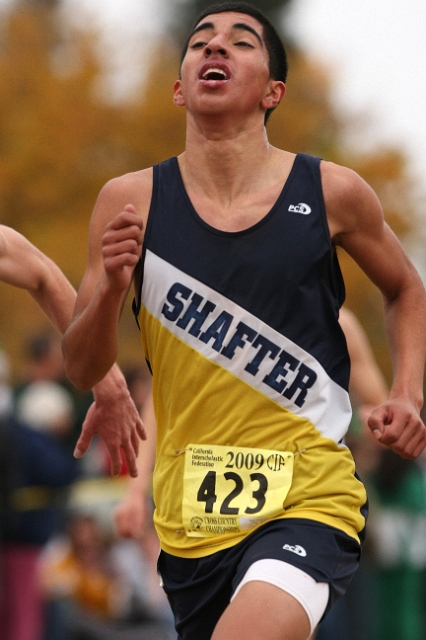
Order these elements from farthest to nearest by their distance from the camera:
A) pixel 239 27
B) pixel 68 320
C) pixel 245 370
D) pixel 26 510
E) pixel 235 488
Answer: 1. pixel 26 510
2. pixel 68 320
3. pixel 239 27
4. pixel 245 370
5. pixel 235 488

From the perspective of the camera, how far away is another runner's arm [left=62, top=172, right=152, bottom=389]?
163 inches

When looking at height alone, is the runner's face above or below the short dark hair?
below

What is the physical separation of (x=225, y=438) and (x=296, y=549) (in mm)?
494

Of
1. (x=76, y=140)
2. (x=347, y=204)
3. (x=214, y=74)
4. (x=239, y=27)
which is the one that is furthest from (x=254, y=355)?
(x=76, y=140)

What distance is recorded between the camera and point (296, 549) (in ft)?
14.2

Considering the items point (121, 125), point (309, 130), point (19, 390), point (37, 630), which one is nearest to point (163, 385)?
point (37, 630)

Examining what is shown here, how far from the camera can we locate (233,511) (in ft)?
14.7

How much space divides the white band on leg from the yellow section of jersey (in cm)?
23

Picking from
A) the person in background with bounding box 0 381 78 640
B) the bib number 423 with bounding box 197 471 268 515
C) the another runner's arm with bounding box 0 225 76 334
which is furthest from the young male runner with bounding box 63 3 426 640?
the person in background with bounding box 0 381 78 640

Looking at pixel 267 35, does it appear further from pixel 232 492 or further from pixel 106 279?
pixel 232 492

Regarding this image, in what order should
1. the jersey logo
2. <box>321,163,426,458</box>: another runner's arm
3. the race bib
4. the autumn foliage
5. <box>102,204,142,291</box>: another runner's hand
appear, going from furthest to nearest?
the autumn foliage → the jersey logo → <box>321,163,426,458</box>: another runner's arm → the race bib → <box>102,204,142,291</box>: another runner's hand

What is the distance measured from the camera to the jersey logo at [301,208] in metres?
4.72

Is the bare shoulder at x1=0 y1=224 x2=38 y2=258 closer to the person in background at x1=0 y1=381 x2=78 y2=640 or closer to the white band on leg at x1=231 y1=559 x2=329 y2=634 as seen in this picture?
the white band on leg at x1=231 y1=559 x2=329 y2=634

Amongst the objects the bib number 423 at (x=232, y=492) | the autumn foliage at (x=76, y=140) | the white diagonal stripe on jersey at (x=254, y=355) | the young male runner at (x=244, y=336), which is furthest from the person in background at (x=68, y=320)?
the autumn foliage at (x=76, y=140)
